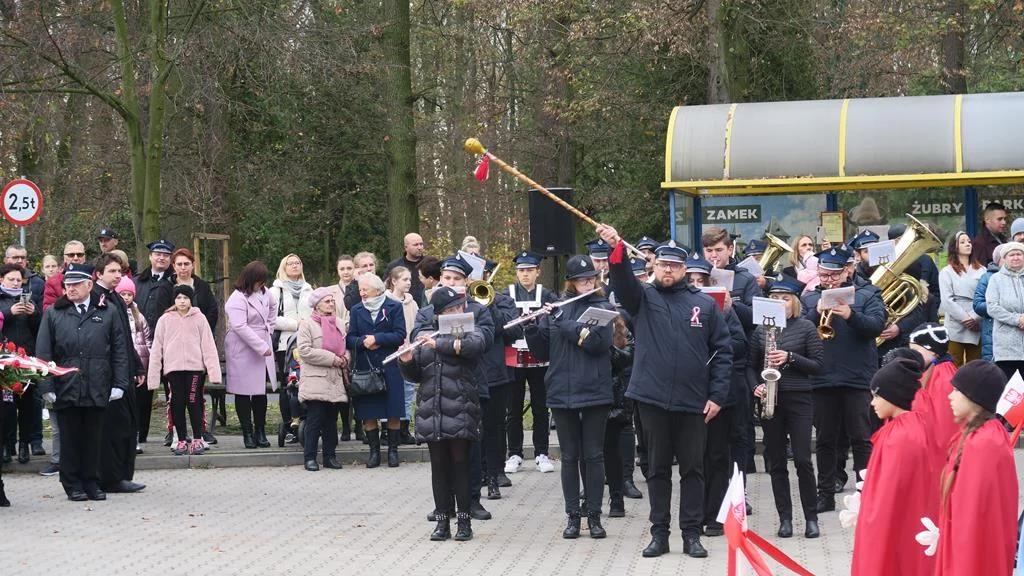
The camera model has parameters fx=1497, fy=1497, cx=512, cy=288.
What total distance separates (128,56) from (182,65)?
1635 millimetres

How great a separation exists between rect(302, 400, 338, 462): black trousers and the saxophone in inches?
200

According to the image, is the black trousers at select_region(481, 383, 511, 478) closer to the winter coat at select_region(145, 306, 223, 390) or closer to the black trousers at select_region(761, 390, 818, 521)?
the black trousers at select_region(761, 390, 818, 521)

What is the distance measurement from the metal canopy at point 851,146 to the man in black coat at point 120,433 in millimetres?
7818

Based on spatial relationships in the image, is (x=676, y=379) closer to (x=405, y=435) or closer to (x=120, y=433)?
(x=120, y=433)

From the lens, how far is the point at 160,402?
18.9m

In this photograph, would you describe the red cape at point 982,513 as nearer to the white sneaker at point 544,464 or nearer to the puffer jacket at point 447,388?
the puffer jacket at point 447,388

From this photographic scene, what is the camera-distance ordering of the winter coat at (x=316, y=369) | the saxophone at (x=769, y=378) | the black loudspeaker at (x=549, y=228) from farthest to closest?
the winter coat at (x=316, y=369) < the black loudspeaker at (x=549, y=228) < the saxophone at (x=769, y=378)

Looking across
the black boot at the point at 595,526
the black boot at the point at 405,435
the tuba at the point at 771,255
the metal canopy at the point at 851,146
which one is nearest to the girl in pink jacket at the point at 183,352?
the black boot at the point at 405,435

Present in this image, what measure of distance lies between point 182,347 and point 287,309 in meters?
1.36

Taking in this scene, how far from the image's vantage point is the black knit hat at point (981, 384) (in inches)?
238

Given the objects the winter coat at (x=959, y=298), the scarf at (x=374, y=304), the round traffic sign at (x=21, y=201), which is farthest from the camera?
the round traffic sign at (x=21, y=201)

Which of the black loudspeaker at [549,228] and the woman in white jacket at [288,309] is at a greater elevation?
the black loudspeaker at [549,228]

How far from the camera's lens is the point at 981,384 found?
6074 millimetres

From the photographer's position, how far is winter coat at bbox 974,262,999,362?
13.8 metres
